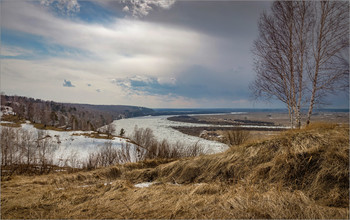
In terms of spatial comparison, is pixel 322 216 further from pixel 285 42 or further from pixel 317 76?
pixel 285 42

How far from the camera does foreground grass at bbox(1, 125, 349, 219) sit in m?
3.36

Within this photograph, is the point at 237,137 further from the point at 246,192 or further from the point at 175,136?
the point at 175,136

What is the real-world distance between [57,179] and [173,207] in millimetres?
5875

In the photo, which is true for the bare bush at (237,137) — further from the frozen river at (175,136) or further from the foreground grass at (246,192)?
the foreground grass at (246,192)

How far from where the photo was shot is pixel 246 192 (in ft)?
13.0

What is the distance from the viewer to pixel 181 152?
1409cm

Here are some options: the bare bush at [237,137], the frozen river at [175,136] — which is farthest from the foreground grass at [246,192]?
the frozen river at [175,136]

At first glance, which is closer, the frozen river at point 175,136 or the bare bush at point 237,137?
the bare bush at point 237,137

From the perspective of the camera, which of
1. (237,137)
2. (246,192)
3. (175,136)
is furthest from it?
(175,136)

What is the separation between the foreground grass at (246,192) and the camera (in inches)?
132

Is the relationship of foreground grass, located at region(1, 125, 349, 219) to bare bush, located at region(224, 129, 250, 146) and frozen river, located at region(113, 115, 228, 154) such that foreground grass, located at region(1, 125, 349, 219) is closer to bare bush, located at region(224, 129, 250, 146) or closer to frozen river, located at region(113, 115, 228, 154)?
bare bush, located at region(224, 129, 250, 146)

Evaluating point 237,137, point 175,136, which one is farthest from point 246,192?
point 175,136

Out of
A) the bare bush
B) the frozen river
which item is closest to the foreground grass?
the bare bush

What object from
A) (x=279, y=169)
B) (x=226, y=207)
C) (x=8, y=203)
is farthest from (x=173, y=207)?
(x=8, y=203)
